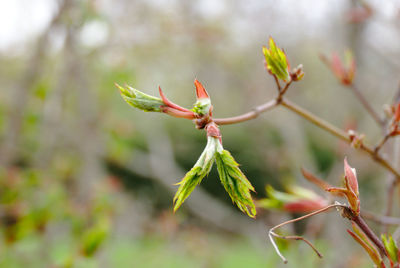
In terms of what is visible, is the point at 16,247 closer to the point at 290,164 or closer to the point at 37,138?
the point at 37,138

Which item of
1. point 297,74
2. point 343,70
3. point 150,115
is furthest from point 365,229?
point 150,115

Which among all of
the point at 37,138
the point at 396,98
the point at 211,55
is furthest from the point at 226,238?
the point at 396,98

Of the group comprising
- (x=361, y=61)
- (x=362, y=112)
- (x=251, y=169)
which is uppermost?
(x=361, y=61)

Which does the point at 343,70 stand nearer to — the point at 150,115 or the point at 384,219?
the point at 384,219

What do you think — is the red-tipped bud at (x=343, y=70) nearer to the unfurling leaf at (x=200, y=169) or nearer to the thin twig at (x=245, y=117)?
the thin twig at (x=245, y=117)

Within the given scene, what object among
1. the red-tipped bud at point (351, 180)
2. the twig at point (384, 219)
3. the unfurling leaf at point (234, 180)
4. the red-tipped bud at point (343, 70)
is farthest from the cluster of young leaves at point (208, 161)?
the red-tipped bud at point (343, 70)

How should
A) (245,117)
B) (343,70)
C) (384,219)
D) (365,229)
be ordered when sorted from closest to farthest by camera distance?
(365,229) → (245,117) → (384,219) → (343,70)

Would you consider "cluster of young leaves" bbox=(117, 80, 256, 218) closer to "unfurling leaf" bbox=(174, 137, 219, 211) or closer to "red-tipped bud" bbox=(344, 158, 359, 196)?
"unfurling leaf" bbox=(174, 137, 219, 211)
